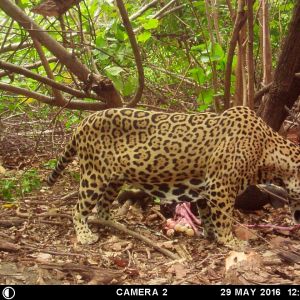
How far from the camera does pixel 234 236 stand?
7.01 metres

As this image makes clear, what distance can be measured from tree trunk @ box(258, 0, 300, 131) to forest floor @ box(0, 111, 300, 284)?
1.34 meters

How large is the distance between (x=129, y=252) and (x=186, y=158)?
128 cm

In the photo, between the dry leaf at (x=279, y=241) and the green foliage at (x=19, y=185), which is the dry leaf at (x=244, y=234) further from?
the green foliage at (x=19, y=185)

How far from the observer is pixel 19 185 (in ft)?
29.2

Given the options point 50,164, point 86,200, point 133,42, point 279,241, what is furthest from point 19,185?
point 279,241

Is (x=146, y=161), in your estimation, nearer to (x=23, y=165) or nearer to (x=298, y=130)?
(x=298, y=130)

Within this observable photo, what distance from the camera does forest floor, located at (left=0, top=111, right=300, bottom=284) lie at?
5.46 meters

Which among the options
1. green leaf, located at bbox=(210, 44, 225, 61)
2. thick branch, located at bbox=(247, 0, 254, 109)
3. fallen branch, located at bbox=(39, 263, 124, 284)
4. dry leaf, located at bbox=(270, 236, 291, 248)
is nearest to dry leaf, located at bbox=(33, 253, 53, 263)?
fallen branch, located at bbox=(39, 263, 124, 284)

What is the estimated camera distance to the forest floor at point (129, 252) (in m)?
5.46

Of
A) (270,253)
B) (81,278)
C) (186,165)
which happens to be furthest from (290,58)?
(81,278)

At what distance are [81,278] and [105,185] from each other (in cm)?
177

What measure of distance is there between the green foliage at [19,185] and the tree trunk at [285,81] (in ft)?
11.8

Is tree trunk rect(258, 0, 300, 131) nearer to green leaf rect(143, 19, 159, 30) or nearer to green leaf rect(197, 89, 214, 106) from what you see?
green leaf rect(197, 89, 214, 106)
